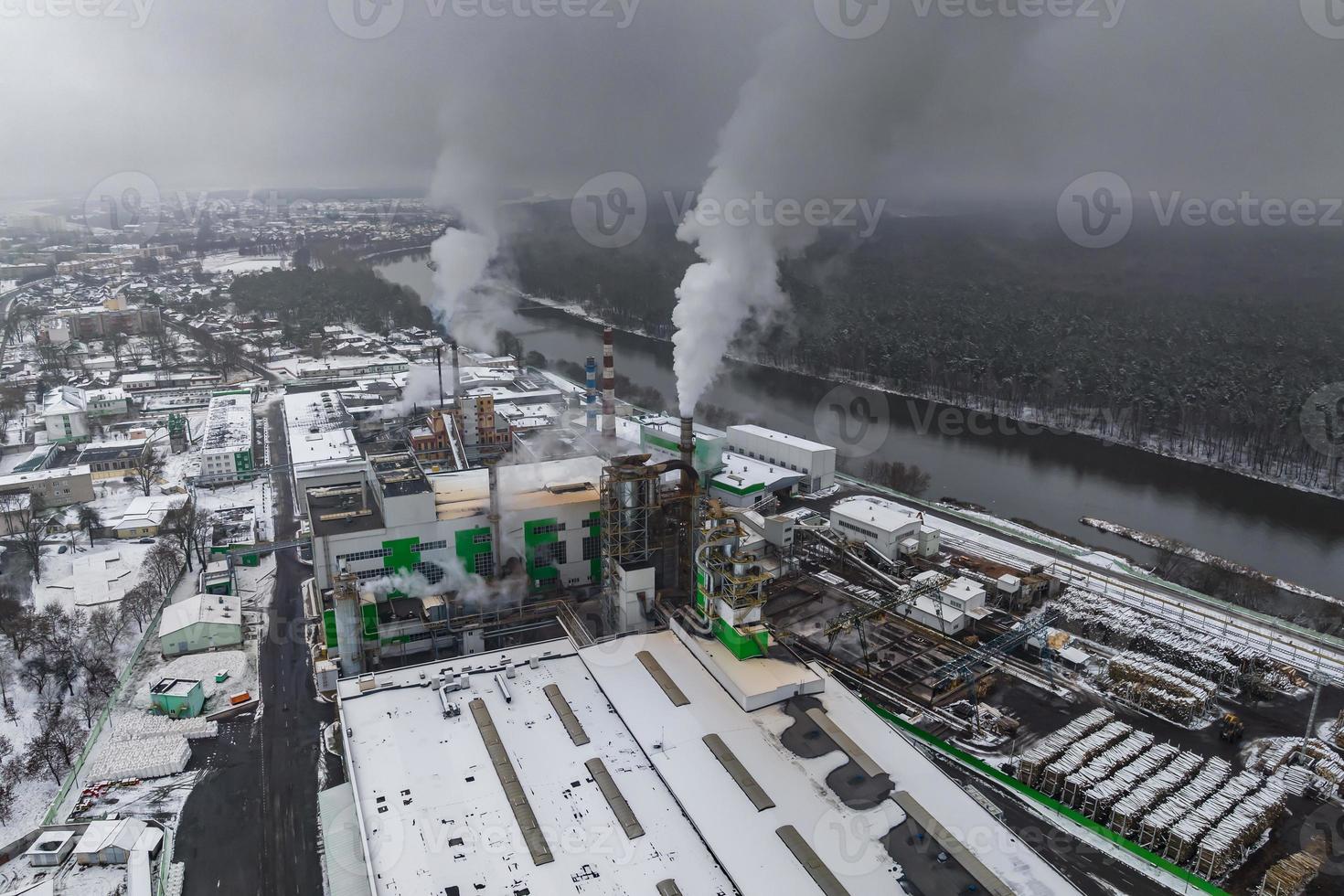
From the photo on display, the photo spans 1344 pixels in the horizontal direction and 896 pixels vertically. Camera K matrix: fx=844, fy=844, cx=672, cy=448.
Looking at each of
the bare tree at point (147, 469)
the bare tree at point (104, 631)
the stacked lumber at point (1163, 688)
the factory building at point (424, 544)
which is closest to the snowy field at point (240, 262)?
the bare tree at point (147, 469)

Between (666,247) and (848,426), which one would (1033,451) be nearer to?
(848,426)

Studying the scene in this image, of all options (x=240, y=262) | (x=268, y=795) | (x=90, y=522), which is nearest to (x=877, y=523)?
(x=268, y=795)

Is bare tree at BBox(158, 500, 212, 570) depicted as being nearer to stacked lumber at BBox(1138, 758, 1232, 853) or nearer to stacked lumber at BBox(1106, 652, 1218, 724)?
stacked lumber at BBox(1138, 758, 1232, 853)

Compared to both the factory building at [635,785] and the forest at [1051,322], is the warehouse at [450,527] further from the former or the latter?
the forest at [1051,322]

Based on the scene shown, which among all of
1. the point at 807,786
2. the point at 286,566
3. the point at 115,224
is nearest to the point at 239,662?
the point at 286,566

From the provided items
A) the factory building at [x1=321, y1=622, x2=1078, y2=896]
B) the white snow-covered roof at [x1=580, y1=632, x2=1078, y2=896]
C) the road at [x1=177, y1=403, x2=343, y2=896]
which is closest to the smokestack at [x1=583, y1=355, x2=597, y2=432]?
the road at [x1=177, y1=403, x2=343, y2=896]

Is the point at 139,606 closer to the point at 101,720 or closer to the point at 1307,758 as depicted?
the point at 101,720
